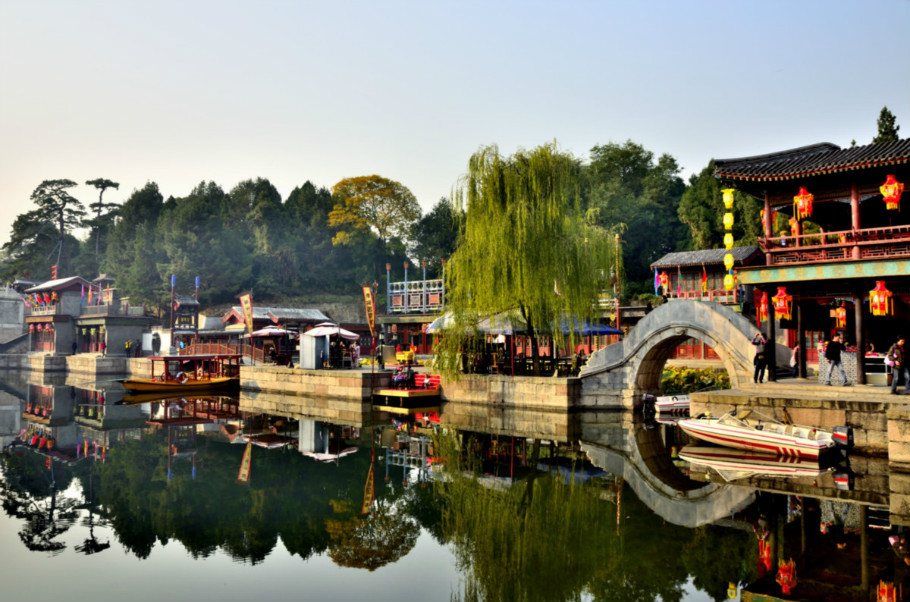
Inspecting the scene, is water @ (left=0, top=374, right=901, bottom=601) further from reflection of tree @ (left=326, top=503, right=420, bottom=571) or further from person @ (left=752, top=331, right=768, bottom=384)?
person @ (left=752, top=331, right=768, bottom=384)

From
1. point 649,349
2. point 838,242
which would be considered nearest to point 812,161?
point 838,242

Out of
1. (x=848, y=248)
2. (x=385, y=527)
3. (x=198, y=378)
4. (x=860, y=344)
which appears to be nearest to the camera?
(x=385, y=527)

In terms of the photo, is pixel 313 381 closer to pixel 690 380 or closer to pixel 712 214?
pixel 690 380

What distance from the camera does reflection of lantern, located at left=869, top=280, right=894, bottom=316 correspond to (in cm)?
Result: 1612

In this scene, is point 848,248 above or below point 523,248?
below

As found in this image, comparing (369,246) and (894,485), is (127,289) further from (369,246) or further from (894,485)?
(894,485)

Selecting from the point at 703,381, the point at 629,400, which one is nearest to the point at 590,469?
the point at 629,400

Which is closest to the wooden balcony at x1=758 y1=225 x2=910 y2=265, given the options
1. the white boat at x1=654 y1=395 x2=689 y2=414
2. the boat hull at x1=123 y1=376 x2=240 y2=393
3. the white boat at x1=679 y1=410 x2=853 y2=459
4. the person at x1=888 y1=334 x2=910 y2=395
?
the person at x1=888 y1=334 x2=910 y2=395

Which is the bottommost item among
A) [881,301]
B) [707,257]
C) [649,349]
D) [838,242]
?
[649,349]

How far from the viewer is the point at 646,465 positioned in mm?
15461

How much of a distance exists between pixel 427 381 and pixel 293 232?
122ft

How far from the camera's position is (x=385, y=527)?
11.4 metres

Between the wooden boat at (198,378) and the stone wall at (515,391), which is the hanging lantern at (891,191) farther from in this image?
the wooden boat at (198,378)

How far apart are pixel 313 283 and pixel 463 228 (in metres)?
36.8
